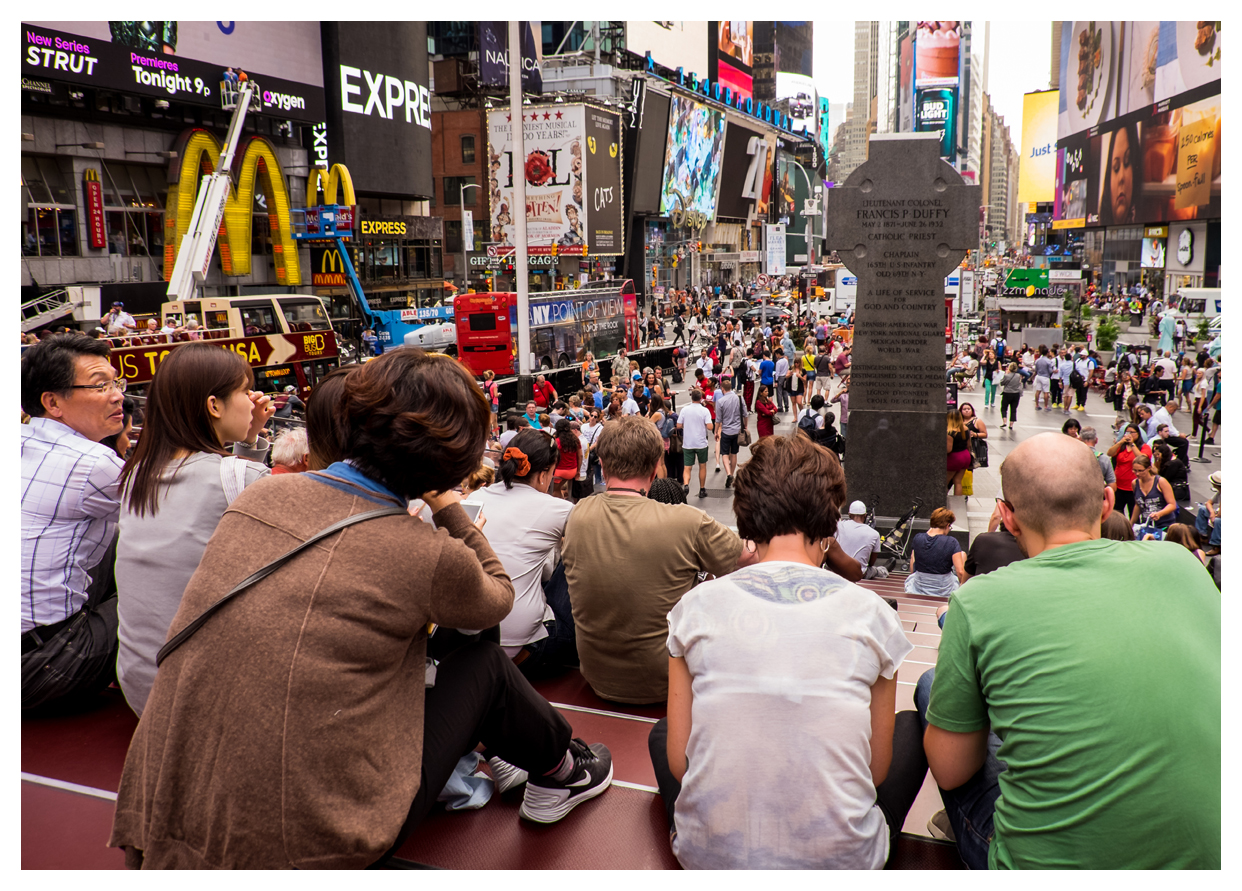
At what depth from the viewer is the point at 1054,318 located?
40906mm

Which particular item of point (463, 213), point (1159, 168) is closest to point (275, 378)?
point (463, 213)

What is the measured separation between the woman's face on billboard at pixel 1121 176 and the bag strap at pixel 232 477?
75.2 metres

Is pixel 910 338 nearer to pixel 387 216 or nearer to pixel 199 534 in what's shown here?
pixel 199 534

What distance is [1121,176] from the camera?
68.6 metres

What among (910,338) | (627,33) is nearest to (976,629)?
(910,338)

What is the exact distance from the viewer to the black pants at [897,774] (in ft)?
8.56

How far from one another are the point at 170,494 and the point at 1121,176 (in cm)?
7859

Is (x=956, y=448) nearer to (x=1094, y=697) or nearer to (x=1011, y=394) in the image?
(x=1011, y=394)

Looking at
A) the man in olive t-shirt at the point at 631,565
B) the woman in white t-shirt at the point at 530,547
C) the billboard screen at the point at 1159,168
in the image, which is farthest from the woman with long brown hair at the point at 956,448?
the billboard screen at the point at 1159,168

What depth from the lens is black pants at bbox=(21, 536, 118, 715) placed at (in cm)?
350

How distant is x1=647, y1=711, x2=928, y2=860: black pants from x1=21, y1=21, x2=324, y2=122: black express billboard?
99.0 ft

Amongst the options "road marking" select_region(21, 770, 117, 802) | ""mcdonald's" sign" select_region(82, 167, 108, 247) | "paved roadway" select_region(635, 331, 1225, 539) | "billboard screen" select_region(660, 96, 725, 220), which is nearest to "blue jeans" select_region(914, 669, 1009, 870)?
"road marking" select_region(21, 770, 117, 802)

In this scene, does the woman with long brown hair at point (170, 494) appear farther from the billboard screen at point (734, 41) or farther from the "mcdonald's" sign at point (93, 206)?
the billboard screen at point (734, 41)

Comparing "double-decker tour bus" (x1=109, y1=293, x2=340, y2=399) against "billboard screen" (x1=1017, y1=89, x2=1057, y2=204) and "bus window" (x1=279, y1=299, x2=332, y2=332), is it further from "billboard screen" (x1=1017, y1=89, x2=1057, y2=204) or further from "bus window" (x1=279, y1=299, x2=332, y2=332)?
"billboard screen" (x1=1017, y1=89, x2=1057, y2=204)
